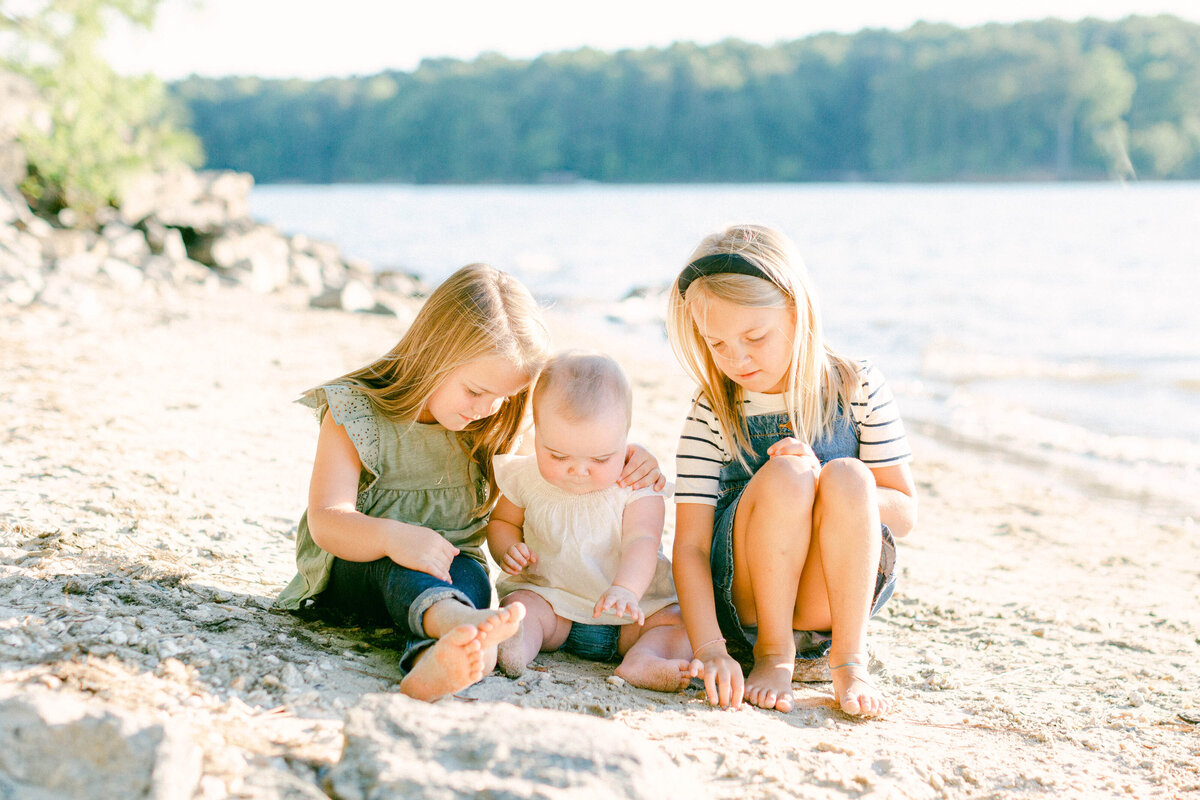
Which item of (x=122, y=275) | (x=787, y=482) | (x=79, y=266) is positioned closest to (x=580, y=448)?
(x=787, y=482)

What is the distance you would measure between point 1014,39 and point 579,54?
42.2 metres

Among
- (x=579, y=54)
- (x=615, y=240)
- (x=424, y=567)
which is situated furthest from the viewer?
(x=579, y=54)

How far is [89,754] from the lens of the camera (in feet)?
4.73

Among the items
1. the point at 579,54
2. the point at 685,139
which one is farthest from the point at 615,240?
the point at 579,54

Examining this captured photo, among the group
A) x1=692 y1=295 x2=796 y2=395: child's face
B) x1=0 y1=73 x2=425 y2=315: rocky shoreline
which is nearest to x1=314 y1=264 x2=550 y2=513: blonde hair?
x1=692 y1=295 x2=796 y2=395: child's face

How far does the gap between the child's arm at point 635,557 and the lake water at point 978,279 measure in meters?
0.82

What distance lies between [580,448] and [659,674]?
0.55 meters

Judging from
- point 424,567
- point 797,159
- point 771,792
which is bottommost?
point 771,792

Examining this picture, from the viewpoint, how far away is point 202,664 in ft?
6.46

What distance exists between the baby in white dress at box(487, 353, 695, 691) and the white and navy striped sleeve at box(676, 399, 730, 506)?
0.20 feet

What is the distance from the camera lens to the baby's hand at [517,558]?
2.48m

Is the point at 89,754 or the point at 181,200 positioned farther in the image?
the point at 181,200

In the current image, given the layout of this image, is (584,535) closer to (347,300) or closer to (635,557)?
(635,557)

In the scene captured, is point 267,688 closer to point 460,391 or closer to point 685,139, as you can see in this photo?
point 460,391
